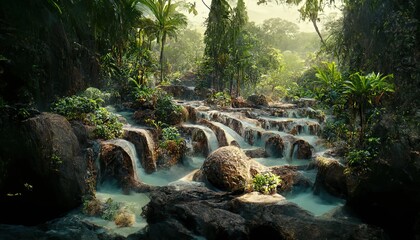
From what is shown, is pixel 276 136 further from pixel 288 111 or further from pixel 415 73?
pixel 288 111

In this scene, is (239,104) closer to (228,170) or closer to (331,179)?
(331,179)

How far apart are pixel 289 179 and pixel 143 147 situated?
4.59 meters

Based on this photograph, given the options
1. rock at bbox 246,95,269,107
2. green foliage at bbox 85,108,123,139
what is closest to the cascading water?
green foliage at bbox 85,108,123,139

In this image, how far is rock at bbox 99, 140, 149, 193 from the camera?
8.66 metres

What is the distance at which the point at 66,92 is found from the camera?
10266 mm

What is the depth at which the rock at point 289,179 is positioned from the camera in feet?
28.1

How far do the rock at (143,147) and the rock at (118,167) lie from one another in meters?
0.94

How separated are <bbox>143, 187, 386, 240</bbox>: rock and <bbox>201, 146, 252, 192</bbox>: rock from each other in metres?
1.13

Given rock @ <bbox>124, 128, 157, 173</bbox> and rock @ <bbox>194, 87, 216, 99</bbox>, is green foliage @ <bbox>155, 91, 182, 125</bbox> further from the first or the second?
rock @ <bbox>194, 87, 216, 99</bbox>

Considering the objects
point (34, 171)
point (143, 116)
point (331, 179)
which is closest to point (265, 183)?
point (331, 179)

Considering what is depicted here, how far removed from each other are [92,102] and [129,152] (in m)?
2.36

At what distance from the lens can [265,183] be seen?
7.89 metres

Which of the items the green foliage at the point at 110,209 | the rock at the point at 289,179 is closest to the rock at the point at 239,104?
the rock at the point at 289,179

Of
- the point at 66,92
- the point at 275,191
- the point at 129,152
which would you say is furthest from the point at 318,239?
the point at 66,92
